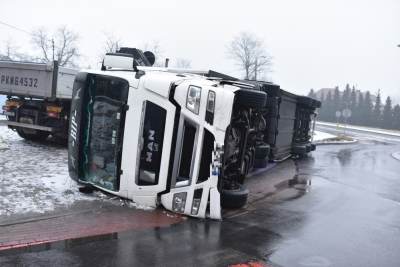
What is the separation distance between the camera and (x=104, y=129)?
6.68 meters

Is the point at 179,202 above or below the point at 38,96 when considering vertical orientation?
below

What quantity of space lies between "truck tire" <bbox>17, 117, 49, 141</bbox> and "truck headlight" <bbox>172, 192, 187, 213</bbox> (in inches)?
303

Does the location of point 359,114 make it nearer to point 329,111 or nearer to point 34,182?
point 329,111

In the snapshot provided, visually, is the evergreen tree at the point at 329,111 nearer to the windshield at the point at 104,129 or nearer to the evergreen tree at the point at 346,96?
the evergreen tree at the point at 346,96

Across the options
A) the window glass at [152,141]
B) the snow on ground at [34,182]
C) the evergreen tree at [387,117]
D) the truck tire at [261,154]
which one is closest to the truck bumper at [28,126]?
the snow on ground at [34,182]

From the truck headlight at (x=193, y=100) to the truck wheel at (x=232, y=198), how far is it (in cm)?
160

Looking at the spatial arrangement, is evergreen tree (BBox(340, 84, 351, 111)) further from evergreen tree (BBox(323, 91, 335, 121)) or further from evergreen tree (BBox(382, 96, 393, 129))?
evergreen tree (BBox(382, 96, 393, 129))

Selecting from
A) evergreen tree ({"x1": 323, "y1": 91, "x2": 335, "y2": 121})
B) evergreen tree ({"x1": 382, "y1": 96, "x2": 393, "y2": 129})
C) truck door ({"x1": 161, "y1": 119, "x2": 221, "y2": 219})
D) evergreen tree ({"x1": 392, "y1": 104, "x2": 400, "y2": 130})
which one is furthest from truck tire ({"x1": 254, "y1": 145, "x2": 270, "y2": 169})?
evergreen tree ({"x1": 323, "y1": 91, "x2": 335, "y2": 121})

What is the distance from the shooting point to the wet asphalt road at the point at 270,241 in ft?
14.9

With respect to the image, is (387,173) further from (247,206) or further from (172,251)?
(172,251)

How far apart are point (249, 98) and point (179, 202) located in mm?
1966

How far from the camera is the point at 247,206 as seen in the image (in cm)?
746

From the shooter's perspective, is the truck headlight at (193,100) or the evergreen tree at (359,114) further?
the evergreen tree at (359,114)

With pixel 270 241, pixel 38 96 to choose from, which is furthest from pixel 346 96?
pixel 270 241
